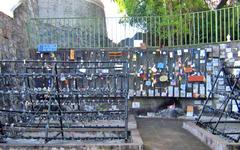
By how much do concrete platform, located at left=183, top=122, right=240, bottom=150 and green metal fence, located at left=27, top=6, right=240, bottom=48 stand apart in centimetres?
457

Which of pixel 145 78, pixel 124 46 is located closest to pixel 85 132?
pixel 145 78

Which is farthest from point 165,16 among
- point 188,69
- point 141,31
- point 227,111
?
point 227,111

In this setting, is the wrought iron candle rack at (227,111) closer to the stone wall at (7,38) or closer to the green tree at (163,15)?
the green tree at (163,15)

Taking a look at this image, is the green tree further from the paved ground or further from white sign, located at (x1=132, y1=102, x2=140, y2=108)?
the paved ground

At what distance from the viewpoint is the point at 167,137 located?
7.12m

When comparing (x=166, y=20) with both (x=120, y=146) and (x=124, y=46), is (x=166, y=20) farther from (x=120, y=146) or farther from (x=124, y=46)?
(x=120, y=146)

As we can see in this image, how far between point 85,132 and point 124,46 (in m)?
5.36

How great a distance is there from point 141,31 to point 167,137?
6.27 metres

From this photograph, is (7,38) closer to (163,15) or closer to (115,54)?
(115,54)

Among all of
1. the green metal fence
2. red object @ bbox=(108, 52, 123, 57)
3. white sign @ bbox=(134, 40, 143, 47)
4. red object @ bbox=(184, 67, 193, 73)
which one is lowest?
red object @ bbox=(184, 67, 193, 73)

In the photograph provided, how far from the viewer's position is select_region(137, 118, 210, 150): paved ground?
20.4 ft

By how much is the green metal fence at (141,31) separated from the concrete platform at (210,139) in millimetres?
4573

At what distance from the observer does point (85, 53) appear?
12.0 metres

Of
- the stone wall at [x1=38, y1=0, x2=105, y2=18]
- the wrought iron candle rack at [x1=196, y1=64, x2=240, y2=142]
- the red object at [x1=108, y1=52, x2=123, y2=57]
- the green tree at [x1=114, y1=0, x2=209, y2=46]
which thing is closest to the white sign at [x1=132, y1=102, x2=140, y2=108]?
the red object at [x1=108, y1=52, x2=123, y2=57]
